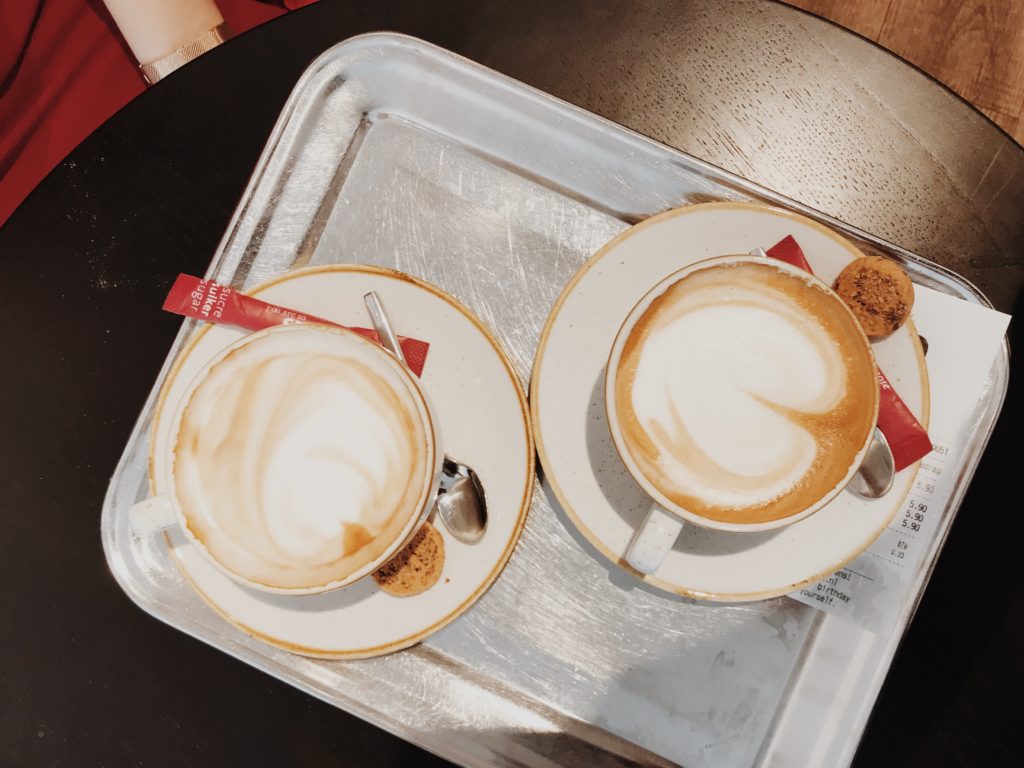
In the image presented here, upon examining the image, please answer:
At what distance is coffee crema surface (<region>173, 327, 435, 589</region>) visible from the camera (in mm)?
656

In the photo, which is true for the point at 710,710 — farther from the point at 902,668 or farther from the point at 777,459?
the point at 777,459

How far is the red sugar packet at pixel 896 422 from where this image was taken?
715 mm

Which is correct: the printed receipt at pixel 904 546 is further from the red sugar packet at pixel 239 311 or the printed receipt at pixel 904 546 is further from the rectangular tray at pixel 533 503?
the red sugar packet at pixel 239 311

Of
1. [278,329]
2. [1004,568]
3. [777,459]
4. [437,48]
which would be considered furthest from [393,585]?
[1004,568]

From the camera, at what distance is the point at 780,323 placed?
68 centimetres

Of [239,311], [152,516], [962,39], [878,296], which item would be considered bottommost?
[152,516]

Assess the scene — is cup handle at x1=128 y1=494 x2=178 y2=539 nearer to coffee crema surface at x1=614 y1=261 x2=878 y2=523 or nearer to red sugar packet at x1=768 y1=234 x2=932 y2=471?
coffee crema surface at x1=614 y1=261 x2=878 y2=523

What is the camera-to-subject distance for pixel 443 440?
28.9 inches

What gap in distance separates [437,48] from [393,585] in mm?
633

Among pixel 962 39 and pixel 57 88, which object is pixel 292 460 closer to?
pixel 57 88

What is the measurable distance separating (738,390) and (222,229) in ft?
2.21

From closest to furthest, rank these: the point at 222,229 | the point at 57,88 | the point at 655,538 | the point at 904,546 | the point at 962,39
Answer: the point at 655,538 < the point at 904,546 < the point at 222,229 < the point at 57,88 < the point at 962,39

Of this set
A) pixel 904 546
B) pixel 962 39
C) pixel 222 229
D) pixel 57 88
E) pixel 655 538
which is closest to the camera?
pixel 655 538

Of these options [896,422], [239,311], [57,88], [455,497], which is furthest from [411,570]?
[57,88]
